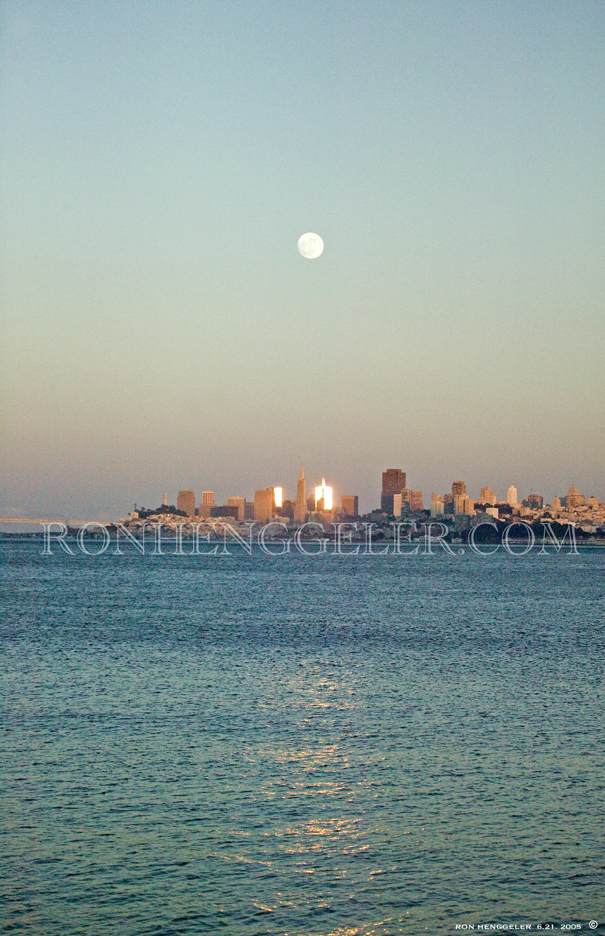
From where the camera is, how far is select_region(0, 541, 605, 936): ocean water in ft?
46.3

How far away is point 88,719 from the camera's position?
25.6 meters

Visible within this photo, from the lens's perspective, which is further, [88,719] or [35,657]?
[35,657]

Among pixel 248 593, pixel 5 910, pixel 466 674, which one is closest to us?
pixel 5 910

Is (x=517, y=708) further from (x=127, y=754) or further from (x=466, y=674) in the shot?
(x=127, y=754)

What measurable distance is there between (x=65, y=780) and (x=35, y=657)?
19233 mm

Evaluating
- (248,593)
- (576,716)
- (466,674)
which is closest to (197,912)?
(576,716)

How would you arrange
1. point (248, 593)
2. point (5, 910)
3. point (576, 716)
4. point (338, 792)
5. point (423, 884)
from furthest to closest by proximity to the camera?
point (248, 593)
point (576, 716)
point (338, 792)
point (423, 884)
point (5, 910)

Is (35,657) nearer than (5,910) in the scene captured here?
No

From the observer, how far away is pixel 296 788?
1959 cm

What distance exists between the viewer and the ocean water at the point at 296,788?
555 inches

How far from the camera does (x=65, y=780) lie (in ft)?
64.6

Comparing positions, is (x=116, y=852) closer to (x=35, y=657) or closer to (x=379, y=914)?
(x=379, y=914)

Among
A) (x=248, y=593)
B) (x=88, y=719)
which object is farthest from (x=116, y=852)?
(x=248, y=593)

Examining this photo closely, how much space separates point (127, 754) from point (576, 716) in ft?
42.9
